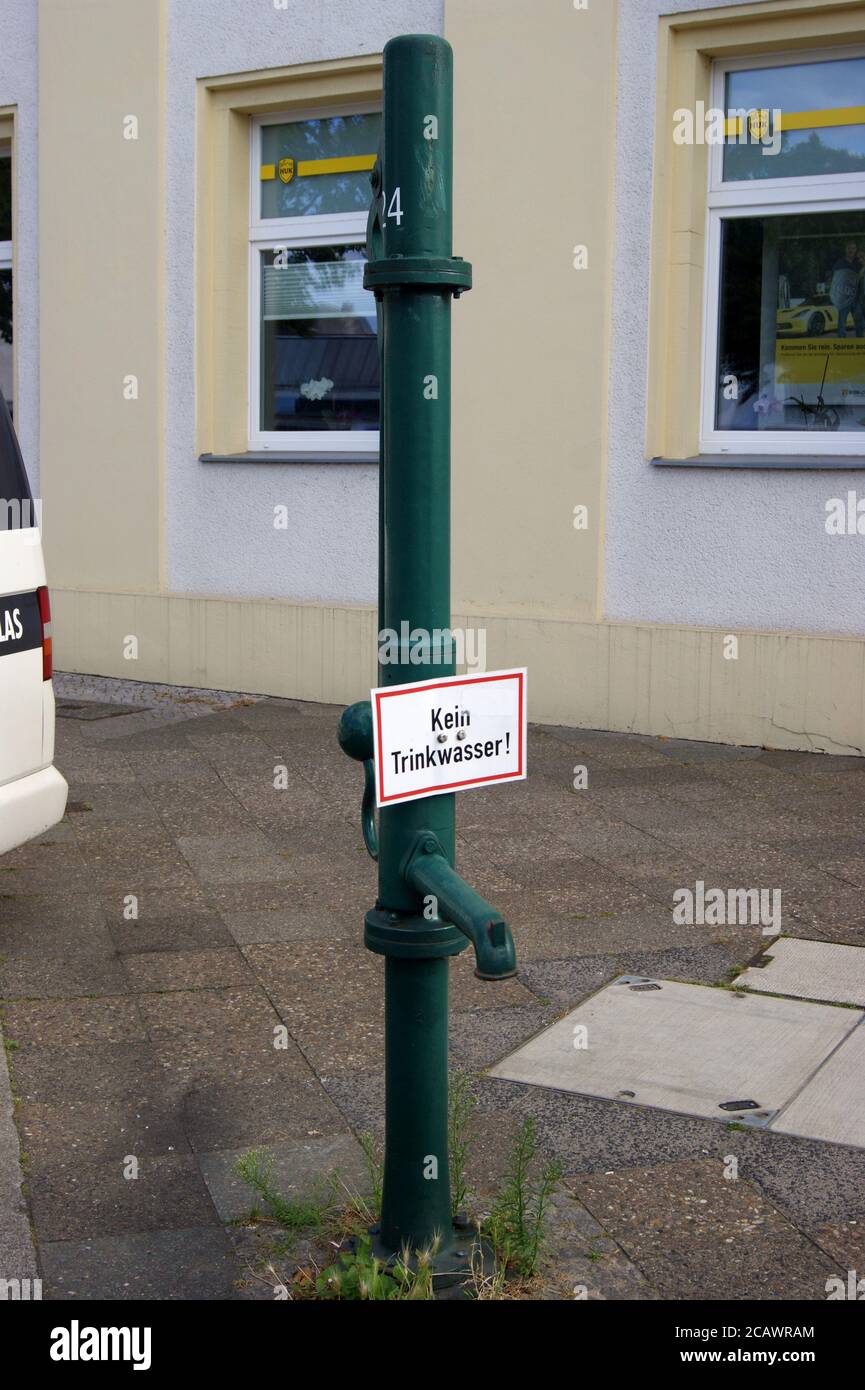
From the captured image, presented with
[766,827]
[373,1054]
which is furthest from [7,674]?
[766,827]

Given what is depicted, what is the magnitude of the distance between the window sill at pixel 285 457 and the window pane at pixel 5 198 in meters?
2.90

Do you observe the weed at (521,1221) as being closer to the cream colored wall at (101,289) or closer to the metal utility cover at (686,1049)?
the metal utility cover at (686,1049)

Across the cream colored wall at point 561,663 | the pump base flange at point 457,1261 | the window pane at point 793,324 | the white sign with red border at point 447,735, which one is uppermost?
the window pane at point 793,324

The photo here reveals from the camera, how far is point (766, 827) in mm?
6594

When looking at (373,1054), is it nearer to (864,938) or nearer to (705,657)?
(864,938)

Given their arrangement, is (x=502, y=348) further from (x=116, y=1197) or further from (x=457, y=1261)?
(x=457, y=1261)

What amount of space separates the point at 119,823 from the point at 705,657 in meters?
3.24

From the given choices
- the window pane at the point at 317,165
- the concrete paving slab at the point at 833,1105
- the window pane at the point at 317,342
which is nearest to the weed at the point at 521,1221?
the concrete paving slab at the point at 833,1105

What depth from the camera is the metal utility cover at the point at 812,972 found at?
465 centimetres

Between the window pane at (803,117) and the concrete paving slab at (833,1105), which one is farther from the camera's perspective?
the window pane at (803,117)

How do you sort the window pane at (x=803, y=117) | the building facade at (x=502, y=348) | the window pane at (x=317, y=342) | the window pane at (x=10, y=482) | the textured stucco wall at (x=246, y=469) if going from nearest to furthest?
1. the window pane at (x=10, y=482)
2. the window pane at (x=803, y=117)
3. the building facade at (x=502, y=348)
4. the textured stucco wall at (x=246, y=469)
5. the window pane at (x=317, y=342)

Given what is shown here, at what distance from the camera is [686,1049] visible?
13.8ft

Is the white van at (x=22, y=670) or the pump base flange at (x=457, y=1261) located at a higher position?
the white van at (x=22, y=670)

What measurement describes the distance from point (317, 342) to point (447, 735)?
7726 mm
